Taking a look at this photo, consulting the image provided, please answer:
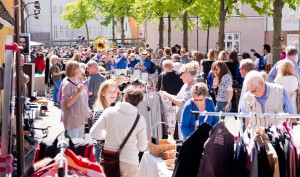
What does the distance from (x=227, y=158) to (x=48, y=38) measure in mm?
92463

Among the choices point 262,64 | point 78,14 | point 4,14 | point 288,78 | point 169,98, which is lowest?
point 169,98

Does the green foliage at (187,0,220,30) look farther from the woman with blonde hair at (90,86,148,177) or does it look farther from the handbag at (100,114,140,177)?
the handbag at (100,114,140,177)

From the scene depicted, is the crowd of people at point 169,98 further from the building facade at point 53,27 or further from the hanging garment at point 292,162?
the building facade at point 53,27

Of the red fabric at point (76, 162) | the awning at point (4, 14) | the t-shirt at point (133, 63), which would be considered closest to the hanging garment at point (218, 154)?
the red fabric at point (76, 162)

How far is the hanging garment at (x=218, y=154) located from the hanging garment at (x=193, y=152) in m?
0.04

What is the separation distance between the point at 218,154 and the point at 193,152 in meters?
0.22

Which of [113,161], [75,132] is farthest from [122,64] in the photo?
[113,161]

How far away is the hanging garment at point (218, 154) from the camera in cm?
536

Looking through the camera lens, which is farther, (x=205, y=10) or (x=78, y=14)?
(x=78, y=14)

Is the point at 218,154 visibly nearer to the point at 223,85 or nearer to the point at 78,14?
the point at 223,85

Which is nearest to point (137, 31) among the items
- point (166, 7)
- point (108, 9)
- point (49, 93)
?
point (108, 9)

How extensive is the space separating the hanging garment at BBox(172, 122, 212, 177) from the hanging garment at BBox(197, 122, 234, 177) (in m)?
0.04

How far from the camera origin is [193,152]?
17.6 feet

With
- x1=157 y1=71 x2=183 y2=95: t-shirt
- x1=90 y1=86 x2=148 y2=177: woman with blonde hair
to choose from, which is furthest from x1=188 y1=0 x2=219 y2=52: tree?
x1=90 y1=86 x2=148 y2=177: woman with blonde hair
